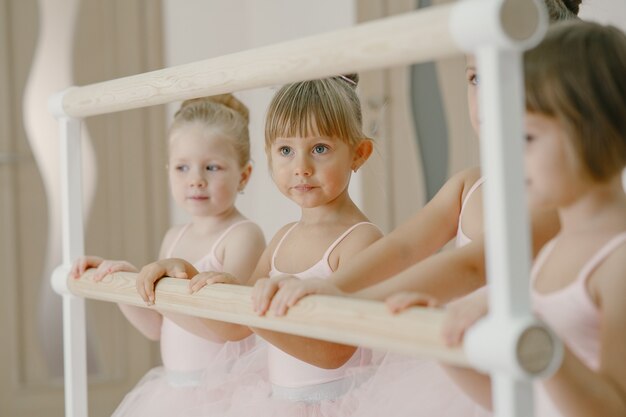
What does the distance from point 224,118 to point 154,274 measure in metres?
0.46

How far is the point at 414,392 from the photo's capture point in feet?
3.26

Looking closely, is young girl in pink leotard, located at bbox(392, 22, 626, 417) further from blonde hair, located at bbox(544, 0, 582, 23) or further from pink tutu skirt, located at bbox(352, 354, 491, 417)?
blonde hair, located at bbox(544, 0, 582, 23)

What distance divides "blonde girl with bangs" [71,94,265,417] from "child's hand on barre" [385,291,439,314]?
0.66 metres

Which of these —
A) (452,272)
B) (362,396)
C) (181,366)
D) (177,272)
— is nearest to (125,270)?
(177,272)

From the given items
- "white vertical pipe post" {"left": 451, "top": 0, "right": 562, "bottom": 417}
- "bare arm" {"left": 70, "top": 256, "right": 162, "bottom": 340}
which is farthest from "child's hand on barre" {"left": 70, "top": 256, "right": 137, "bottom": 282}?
"white vertical pipe post" {"left": 451, "top": 0, "right": 562, "bottom": 417}

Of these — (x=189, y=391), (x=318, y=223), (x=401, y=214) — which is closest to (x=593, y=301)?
(x=318, y=223)

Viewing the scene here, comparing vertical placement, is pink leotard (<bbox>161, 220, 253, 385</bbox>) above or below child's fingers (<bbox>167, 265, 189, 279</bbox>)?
below

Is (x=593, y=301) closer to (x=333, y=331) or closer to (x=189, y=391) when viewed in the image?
(x=333, y=331)

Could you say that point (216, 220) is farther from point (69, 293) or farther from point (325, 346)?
point (325, 346)

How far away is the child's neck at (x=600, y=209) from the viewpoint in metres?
→ 0.77

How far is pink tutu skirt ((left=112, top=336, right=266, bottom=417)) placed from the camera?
4.32ft

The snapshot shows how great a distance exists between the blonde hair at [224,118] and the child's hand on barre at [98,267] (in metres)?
0.30

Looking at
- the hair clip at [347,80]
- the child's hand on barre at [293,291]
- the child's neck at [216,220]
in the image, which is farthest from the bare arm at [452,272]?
the child's neck at [216,220]

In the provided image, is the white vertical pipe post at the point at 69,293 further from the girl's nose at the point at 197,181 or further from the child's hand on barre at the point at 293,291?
the child's hand on barre at the point at 293,291
